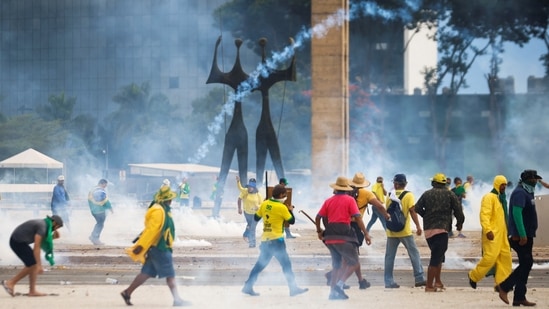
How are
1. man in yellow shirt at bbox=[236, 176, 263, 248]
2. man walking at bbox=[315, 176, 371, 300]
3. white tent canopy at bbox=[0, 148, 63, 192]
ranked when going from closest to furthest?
man walking at bbox=[315, 176, 371, 300] → man in yellow shirt at bbox=[236, 176, 263, 248] → white tent canopy at bbox=[0, 148, 63, 192]

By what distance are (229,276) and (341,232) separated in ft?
14.3

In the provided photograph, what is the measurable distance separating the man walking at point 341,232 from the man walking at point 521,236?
1.87m

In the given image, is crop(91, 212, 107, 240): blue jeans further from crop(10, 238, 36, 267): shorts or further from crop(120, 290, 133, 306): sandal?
crop(120, 290, 133, 306): sandal

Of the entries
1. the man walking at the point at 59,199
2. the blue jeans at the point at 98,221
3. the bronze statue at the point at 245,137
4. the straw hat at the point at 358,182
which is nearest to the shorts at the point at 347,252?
the straw hat at the point at 358,182

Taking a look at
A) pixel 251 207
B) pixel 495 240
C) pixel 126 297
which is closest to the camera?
pixel 126 297

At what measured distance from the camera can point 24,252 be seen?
52.6ft

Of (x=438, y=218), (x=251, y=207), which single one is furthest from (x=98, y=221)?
(x=438, y=218)

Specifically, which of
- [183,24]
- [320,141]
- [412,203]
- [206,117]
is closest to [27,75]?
[183,24]

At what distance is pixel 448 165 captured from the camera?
8106 cm

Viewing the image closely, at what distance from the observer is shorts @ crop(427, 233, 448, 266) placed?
16797 millimetres

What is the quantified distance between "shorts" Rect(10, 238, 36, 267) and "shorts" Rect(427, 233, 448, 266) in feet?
16.7

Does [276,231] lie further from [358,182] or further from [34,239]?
[358,182]

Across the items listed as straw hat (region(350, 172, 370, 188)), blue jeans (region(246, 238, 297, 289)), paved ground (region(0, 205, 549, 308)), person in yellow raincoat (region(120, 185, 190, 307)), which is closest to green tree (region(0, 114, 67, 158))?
paved ground (region(0, 205, 549, 308))

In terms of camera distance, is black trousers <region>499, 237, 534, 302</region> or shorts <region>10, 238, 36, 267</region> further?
shorts <region>10, 238, 36, 267</region>
